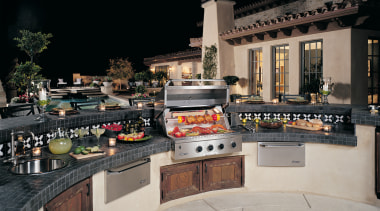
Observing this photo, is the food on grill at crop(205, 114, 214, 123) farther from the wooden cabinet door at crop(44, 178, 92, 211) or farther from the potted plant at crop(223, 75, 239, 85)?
the potted plant at crop(223, 75, 239, 85)

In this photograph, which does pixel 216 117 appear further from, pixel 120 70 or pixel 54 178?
pixel 120 70

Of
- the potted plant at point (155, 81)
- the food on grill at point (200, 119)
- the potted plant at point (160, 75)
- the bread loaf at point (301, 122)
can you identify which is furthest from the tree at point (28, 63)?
the bread loaf at point (301, 122)

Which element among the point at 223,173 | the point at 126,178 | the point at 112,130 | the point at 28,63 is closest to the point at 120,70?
the point at 28,63

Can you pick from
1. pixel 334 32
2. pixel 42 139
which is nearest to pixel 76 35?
pixel 334 32

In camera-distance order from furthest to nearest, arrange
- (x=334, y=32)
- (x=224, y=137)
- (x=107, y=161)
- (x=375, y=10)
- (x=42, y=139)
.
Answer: (x=334, y=32) < (x=375, y=10) < (x=224, y=137) < (x=42, y=139) < (x=107, y=161)

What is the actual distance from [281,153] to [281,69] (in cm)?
635

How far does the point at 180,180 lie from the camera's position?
4.15 metres

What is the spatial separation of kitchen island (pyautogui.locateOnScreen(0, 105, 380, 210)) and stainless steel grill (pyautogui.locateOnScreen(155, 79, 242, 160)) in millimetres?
233

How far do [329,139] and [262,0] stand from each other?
982 centimetres

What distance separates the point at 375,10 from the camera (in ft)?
24.1

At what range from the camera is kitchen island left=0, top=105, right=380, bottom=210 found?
10.8 feet

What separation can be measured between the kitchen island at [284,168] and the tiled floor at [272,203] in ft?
0.38

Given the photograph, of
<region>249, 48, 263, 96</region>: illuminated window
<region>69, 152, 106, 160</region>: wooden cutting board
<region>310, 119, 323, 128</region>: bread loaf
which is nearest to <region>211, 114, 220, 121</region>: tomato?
<region>310, 119, 323, 128</region>: bread loaf

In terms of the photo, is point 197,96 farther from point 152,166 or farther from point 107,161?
point 107,161
